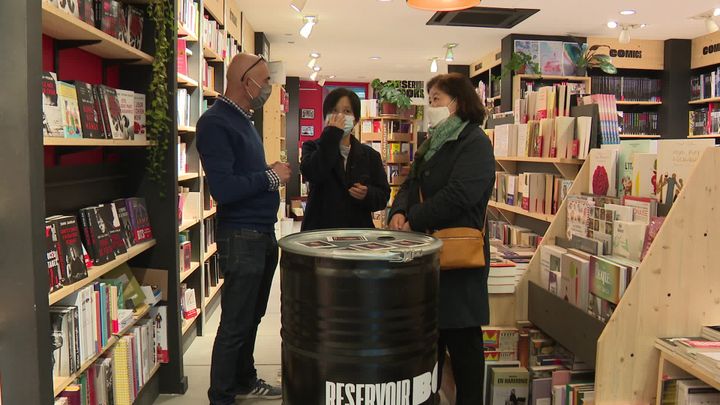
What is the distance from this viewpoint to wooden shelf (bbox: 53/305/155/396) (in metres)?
1.86

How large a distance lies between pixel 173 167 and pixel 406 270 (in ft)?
6.21

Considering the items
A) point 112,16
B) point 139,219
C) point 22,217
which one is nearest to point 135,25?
point 112,16

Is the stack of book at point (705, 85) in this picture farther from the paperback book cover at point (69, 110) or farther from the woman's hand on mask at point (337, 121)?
the paperback book cover at point (69, 110)

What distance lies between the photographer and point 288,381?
1.36 metres

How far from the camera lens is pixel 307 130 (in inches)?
595

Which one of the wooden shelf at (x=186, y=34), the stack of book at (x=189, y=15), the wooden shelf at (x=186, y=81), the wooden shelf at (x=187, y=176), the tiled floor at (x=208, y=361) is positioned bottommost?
the tiled floor at (x=208, y=361)

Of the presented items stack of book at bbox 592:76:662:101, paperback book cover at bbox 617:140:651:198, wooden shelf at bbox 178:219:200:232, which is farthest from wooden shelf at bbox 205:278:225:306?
stack of book at bbox 592:76:662:101

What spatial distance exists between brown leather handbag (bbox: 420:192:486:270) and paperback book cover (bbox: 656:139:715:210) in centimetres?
65

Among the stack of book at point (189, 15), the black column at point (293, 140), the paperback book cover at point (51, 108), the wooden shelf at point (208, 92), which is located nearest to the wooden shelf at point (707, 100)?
the wooden shelf at point (208, 92)

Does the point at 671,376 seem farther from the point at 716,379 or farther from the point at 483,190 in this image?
the point at 483,190

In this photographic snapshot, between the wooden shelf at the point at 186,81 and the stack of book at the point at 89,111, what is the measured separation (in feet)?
2.97

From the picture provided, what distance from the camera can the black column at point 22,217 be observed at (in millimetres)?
1471

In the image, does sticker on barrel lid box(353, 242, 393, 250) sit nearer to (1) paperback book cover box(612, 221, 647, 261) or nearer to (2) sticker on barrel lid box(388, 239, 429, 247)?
(2) sticker on barrel lid box(388, 239, 429, 247)

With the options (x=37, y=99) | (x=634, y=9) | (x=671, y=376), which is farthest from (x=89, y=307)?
(x=634, y=9)
